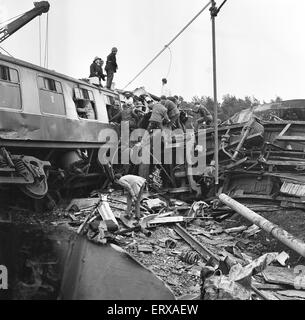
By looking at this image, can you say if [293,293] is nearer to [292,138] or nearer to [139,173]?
[292,138]

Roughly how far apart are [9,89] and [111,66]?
5.76 metres

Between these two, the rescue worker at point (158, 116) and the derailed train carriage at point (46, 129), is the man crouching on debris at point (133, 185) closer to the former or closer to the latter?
the derailed train carriage at point (46, 129)

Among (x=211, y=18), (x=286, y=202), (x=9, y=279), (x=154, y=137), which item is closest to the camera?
(x=9, y=279)

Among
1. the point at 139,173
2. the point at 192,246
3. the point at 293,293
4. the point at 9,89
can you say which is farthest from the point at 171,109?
the point at 293,293

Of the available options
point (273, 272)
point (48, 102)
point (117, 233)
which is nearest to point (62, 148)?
point (48, 102)

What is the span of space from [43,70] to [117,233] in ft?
12.5

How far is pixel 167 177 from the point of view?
461 inches

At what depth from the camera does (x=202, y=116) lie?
13.4m

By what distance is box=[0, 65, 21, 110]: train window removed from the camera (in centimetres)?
766

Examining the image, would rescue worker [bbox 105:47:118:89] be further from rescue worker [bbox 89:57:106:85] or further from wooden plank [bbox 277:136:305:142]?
wooden plank [bbox 277:136:305:142]

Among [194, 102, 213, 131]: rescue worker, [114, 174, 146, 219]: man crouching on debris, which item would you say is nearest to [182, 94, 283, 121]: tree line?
[194, 102, 213, 131]: rescue worker

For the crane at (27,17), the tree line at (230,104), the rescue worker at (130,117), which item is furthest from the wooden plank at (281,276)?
the tree line at (230,104)

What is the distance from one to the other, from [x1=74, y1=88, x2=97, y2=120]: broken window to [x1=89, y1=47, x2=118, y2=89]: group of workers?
2068mm
